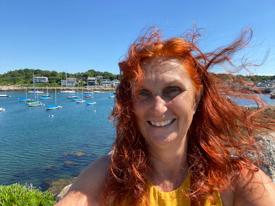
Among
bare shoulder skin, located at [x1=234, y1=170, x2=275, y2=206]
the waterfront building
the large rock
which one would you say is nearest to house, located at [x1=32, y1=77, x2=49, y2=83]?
the waterfront building

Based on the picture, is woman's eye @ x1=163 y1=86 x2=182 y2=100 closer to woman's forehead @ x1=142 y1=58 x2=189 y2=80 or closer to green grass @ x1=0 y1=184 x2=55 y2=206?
woman's forehead @ x1=142 y1=58 x2=189 y2=80

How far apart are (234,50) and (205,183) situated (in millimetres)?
852

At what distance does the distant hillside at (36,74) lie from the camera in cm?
14712

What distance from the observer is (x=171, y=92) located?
194 centimetres

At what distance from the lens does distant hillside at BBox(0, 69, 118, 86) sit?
483ft

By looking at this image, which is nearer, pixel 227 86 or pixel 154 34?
pixel 154 34

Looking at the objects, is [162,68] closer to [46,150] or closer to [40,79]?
[46,150]

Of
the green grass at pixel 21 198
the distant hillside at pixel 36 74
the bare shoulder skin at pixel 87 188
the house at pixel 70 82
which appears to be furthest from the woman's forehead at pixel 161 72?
the house at pixel 70 82

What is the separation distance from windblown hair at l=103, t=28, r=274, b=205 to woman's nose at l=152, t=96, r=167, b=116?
0.16 m

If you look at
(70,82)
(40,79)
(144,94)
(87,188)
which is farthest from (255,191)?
(40,79)

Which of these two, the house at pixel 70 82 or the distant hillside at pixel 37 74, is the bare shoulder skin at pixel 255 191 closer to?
the distant hillside at pixel 37 74

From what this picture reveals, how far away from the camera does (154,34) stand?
201 centimetres

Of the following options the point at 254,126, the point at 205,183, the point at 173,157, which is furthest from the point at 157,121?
the point at 254,126

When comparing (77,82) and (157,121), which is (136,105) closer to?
(157,121)
